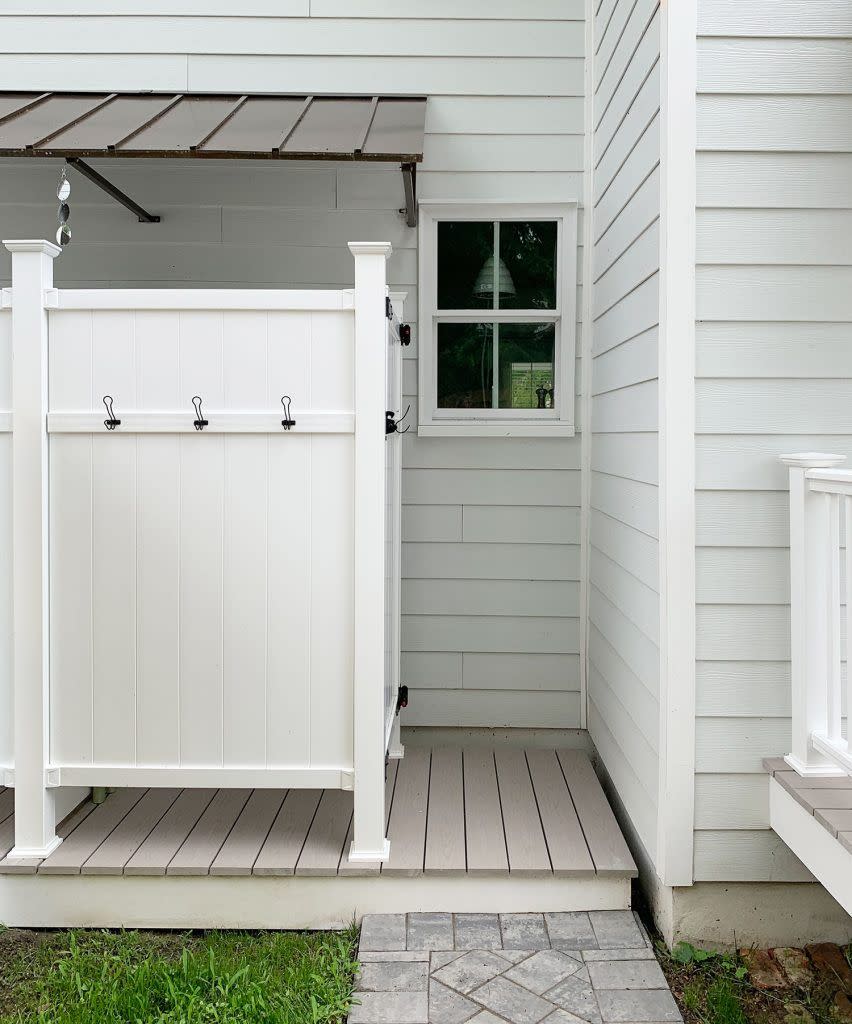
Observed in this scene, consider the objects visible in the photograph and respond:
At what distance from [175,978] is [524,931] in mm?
967

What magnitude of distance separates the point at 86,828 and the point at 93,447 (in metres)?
1.25

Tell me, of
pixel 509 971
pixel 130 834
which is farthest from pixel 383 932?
pixel 130 834

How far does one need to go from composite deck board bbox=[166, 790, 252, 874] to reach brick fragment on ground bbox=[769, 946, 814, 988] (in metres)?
1.65

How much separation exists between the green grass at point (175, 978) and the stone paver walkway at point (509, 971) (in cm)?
10

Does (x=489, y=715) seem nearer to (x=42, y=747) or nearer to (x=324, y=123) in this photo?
(x=42, y=747)

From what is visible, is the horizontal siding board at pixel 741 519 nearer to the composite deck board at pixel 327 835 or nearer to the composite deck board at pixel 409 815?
the composite deck board at pixel 409 815

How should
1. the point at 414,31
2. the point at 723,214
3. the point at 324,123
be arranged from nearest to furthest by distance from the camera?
the point at 723,214 → the point at 324,123 → the point at 414,31

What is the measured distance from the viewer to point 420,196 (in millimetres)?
3662

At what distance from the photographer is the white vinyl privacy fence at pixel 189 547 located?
2.57 metres

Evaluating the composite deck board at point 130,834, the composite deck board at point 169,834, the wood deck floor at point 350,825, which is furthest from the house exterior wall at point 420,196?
the composite deck board at point 130,834

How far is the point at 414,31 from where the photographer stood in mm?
3633

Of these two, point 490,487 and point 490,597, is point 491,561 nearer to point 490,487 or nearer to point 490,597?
point 490,597

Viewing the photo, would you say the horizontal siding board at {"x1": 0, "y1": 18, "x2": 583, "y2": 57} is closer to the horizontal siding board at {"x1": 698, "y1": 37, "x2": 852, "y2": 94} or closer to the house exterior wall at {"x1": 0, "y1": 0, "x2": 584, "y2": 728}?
the house exterior wall at {"x1": 0, "y1": 0, "x2": 584, "y2": 728}

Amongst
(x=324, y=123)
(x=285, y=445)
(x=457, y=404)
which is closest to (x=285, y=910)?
(x=285, y=445)
